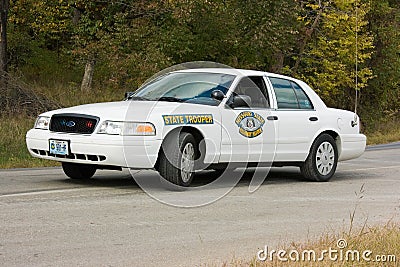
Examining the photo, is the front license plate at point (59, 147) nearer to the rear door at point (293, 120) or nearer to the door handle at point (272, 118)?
the door handle at point (272, 118)

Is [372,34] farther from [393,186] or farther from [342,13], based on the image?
[393,186]

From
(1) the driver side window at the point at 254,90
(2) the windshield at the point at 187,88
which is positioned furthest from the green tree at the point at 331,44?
(2) the windshield at the point at 187,88

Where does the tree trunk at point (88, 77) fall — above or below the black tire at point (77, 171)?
above

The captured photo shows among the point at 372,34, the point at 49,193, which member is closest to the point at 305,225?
the point at 49,193

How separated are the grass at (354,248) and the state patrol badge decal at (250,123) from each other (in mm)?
3353

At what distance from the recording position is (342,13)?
3506 centimetres

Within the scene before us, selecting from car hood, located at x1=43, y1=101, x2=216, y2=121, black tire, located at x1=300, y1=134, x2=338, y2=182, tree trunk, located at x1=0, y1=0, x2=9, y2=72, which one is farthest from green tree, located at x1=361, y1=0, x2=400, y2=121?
car hood, located at x1=43, y1=101, x2=216, y2=121

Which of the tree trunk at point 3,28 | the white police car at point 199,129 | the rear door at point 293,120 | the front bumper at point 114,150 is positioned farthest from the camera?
the tree trunk at point 3,28

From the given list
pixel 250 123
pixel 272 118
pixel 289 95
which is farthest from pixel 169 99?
pixel 289 95

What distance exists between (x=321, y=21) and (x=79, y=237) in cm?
2990

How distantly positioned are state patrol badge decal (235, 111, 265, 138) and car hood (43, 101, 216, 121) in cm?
59

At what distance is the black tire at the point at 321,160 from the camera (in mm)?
12367

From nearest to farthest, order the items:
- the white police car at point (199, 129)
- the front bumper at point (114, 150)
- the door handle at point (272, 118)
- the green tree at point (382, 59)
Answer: the front bumper at point (114, 150)
the white police car at point (199, 129)
the door handle at point (272, 118)
the green tree at point (382, 59)

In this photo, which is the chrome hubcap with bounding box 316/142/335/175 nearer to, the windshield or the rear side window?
the rear side window
